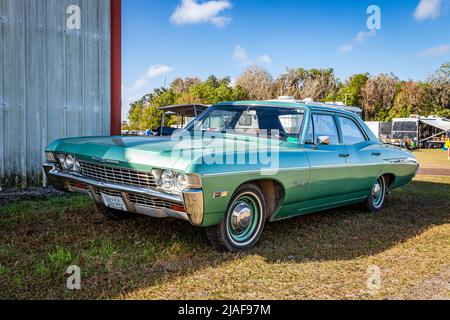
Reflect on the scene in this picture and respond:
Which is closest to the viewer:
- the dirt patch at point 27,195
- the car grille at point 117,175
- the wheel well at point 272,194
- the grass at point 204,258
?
the grass at point 204,258

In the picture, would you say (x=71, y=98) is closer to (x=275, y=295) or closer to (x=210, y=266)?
(x=210, y=266)

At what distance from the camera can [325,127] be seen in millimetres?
5281

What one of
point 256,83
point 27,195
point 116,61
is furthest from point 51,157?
point 256,83

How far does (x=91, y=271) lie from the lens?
3416 mm

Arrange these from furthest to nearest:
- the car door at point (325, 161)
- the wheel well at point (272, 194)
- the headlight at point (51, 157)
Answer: the car door at point (325, 161) < the headlight at point (51, 157) < the wheel well at point (272, 194)

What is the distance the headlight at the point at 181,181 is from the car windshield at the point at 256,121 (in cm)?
154

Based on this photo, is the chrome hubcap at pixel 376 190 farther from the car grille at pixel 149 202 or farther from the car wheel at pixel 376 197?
the car grille at pixel 149 202

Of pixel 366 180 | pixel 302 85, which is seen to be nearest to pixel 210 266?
pixel 366 180

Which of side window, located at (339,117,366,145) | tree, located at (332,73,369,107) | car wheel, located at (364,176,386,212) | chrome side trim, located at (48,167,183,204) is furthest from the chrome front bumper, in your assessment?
tree, located at (332,73,369,107)

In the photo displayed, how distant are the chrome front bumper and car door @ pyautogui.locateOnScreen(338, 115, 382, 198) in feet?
8.54

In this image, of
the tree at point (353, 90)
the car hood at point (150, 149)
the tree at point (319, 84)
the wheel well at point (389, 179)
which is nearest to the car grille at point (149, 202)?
the car hood at point (150, 149)

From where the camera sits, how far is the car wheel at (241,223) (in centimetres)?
392

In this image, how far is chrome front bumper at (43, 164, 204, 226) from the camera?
3.47 m
